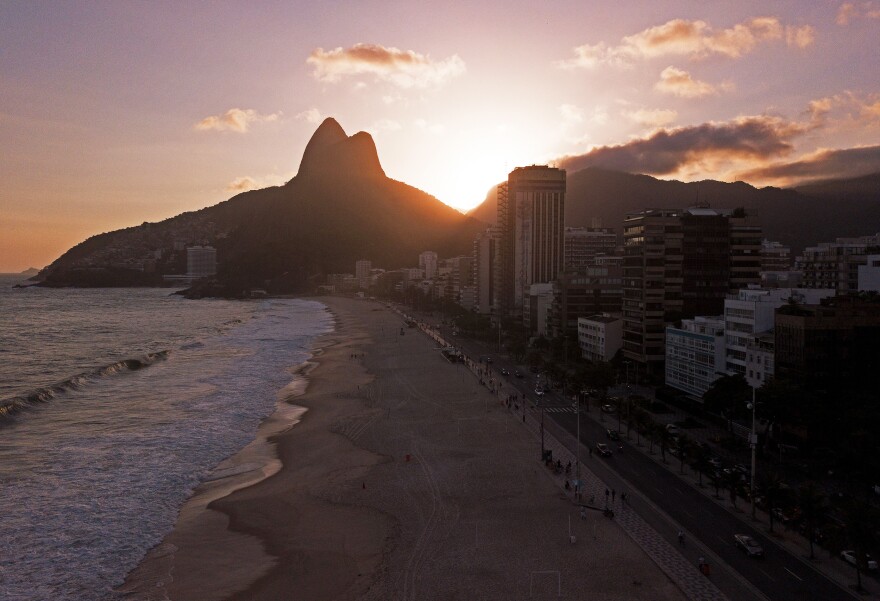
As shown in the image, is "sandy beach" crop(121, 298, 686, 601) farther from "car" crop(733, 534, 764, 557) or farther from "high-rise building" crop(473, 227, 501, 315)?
"high-rise building" crop(473, 227, 501, 315)

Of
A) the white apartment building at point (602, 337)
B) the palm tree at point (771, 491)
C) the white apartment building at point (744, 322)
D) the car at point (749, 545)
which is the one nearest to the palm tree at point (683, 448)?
the palm tree at point (771, 491)

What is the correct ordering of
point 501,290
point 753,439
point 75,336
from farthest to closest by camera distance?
point 501,290 < point 75,336 < point 753,439

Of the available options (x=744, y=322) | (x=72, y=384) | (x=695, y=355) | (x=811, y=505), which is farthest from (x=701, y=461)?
(x=72, y=384)

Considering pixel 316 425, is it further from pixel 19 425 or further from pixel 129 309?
pixel 129 309

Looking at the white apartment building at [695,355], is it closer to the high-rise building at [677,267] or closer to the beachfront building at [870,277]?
the high-rise building at [677,267]

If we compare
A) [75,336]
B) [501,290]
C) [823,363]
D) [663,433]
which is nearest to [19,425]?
[663,433]
